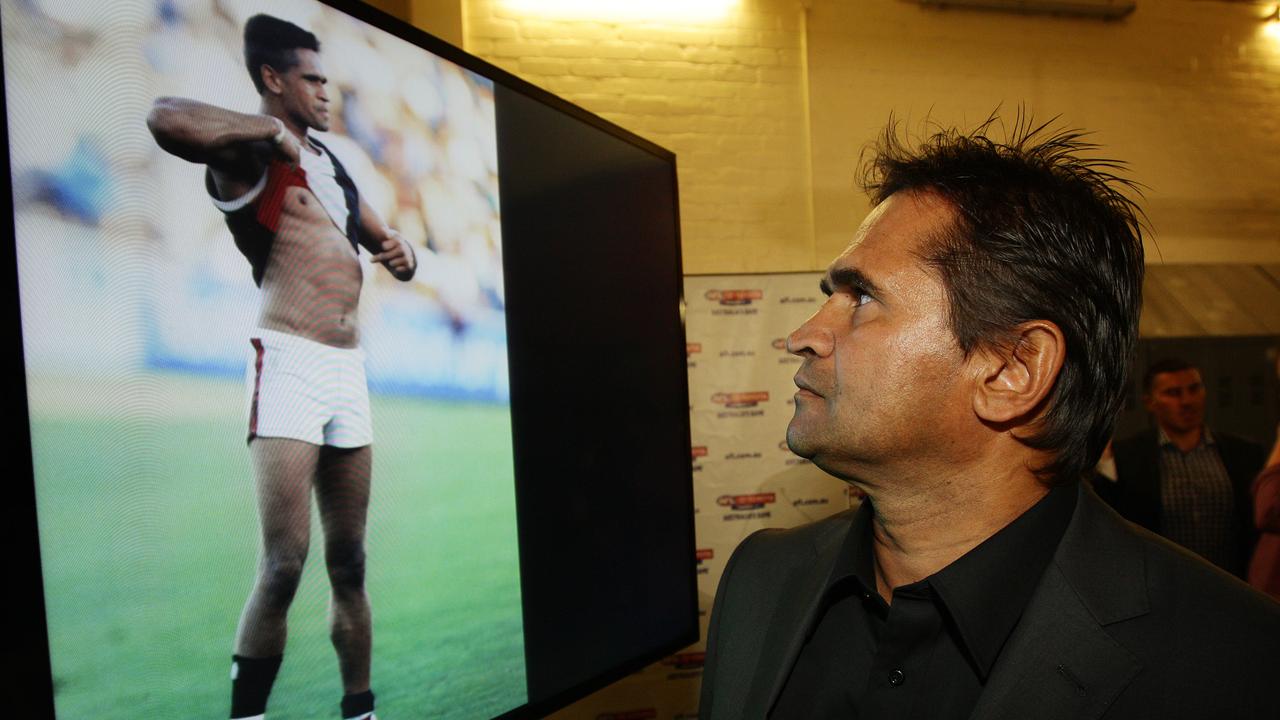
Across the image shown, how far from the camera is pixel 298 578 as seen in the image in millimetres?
1352

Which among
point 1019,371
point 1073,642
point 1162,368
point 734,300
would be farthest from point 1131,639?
point 1162,368

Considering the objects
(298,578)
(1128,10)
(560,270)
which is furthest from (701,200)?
(298,578)

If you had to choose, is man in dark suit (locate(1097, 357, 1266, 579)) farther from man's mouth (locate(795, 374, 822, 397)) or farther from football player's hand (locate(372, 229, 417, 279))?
football player's hand (locate(372, 229, 417, 279))

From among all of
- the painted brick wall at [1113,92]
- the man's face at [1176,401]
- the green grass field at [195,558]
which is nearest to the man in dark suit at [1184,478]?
the man's face at [1176,401]

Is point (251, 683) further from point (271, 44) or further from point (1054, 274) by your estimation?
point (1054, 274)

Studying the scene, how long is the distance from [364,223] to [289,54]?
0.30 m

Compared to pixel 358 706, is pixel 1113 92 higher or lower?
higher

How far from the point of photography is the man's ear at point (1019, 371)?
1418 millimetres

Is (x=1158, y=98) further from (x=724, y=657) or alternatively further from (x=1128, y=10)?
(x=724, y=657)

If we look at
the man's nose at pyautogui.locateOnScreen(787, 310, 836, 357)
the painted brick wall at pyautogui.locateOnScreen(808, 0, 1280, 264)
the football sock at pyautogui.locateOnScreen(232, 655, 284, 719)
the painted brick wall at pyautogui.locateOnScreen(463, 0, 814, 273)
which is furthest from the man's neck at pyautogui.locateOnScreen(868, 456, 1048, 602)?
the painted brick wall at pyautogui.locateOnScreen(808, 0, 1280, 264)

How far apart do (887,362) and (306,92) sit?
1102 mm

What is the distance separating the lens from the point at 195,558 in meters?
→ 1.20

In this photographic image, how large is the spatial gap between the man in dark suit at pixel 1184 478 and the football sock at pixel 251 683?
399cm

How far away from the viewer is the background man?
1.28 metres
